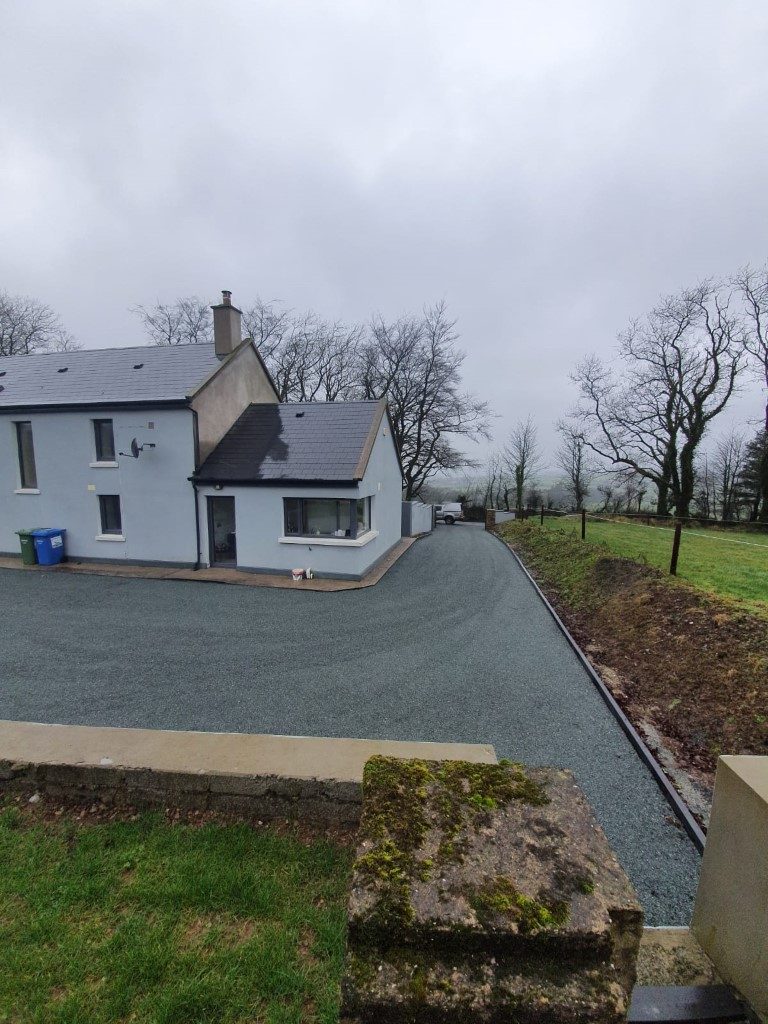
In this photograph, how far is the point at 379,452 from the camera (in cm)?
1567

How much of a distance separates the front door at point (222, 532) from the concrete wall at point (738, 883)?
1323 centimetres

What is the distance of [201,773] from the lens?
314cm

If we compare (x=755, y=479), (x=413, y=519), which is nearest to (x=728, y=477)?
(x=755, y=479)

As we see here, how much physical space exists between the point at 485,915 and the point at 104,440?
1604cm

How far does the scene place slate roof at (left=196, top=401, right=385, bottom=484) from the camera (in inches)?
501

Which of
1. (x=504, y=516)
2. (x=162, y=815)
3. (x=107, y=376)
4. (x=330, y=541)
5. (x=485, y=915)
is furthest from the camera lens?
(x=504, y=516)

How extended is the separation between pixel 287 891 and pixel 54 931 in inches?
43.9

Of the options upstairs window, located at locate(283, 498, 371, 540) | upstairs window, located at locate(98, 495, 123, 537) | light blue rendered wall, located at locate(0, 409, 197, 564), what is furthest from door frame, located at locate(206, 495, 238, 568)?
upstairs window, located at locate(98, 495, 123, 537)

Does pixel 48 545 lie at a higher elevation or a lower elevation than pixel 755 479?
lower

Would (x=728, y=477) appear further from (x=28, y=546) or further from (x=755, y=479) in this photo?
(x=28, y=546)

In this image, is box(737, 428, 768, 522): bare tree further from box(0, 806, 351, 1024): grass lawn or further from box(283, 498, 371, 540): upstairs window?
box(0, 806, 351, 1024): grass lawn

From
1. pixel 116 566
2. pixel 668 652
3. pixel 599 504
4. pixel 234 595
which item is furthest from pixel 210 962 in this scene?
pixel 599 504

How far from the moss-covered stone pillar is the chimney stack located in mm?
15902

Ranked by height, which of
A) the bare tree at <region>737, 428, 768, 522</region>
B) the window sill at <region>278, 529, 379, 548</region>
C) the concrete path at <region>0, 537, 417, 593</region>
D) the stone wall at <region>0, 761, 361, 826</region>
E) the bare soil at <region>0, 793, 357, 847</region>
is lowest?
the concrete path at <region>0, 537, 417, 593</region>
